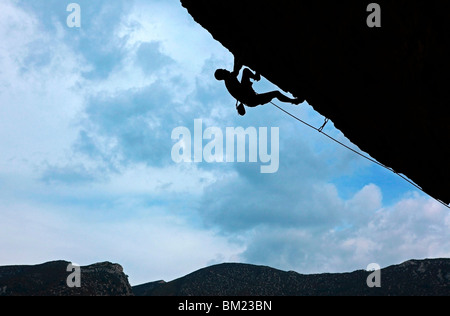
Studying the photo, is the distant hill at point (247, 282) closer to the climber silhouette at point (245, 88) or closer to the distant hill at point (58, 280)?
the distant hill at point (58, 280)

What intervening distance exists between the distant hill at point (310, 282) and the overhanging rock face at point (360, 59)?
52906mm

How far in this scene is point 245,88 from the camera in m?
6.96

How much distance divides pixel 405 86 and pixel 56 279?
66.5 metres

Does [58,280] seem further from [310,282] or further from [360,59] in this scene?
[360,59]

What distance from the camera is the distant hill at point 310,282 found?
56094mm

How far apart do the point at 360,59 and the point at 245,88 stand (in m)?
2.37

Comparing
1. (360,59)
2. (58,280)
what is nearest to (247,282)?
(58,280)

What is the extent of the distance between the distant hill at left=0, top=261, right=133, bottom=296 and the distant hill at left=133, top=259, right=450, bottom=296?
12.1 m

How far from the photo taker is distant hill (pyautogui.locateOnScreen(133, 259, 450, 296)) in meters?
56.1
